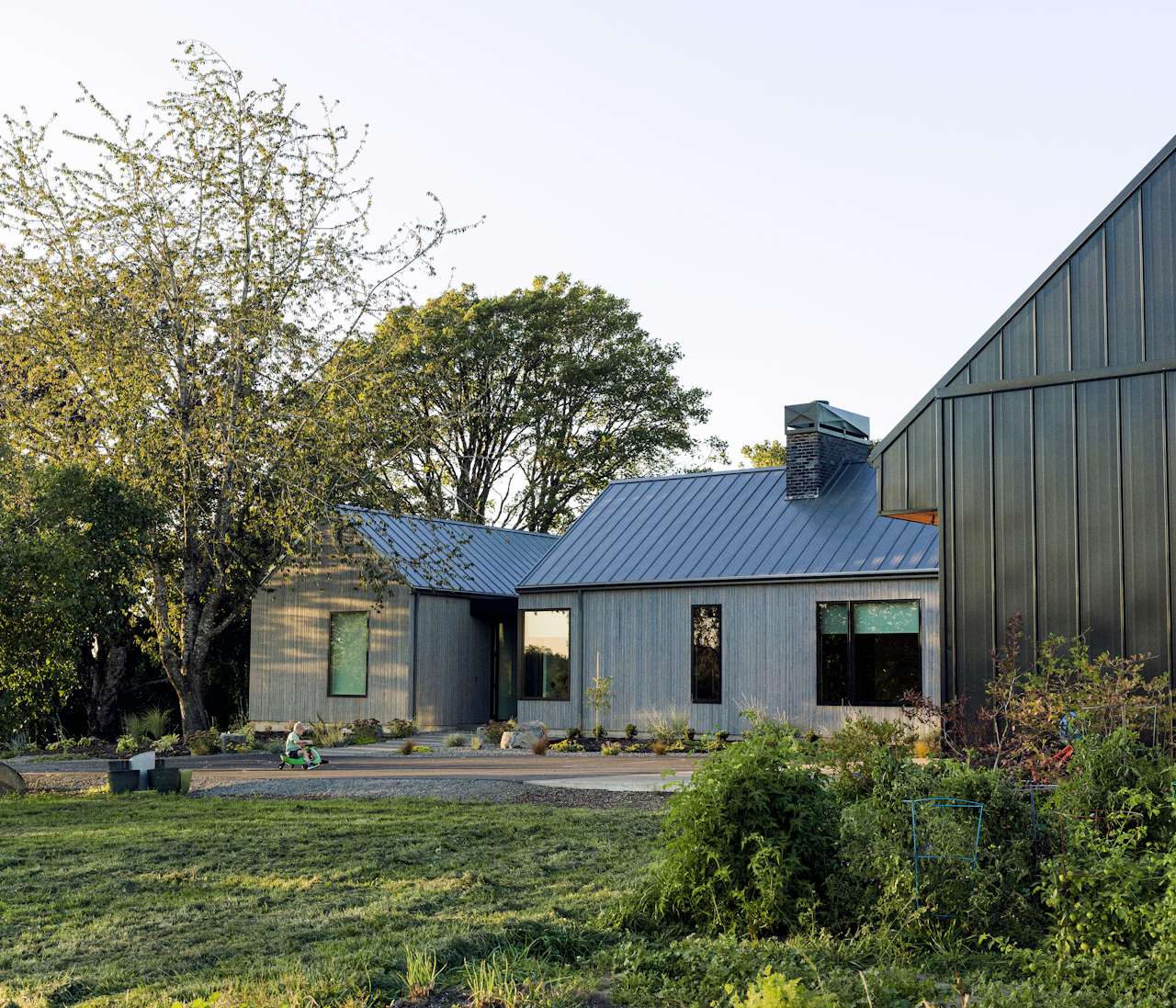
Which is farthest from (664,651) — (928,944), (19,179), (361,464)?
(928,944)

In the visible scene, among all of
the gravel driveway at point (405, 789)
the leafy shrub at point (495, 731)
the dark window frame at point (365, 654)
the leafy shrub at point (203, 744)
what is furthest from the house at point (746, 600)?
the gravel driveway at point (405, 789)

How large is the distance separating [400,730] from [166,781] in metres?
8.54

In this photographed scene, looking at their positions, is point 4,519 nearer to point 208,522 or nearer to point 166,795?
point 166,795

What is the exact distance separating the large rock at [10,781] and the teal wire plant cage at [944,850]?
1179 centimetres

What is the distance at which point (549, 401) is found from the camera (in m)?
38.5

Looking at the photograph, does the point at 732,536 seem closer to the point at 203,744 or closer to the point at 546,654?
the point at 546,654

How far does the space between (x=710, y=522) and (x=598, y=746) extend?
4.67 m

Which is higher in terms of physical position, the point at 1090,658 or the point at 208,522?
the point at 208,522

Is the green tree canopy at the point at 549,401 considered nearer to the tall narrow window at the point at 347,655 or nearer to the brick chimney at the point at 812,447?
the tall narrow window at the point at 347,655

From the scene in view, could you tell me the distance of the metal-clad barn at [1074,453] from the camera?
1254 cm

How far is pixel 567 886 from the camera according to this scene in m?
8.02

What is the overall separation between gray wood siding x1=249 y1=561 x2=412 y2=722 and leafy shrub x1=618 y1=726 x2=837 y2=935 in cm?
1727

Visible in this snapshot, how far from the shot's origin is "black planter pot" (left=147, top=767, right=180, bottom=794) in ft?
47.0

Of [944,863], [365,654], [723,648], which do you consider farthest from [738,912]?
[365,654]
